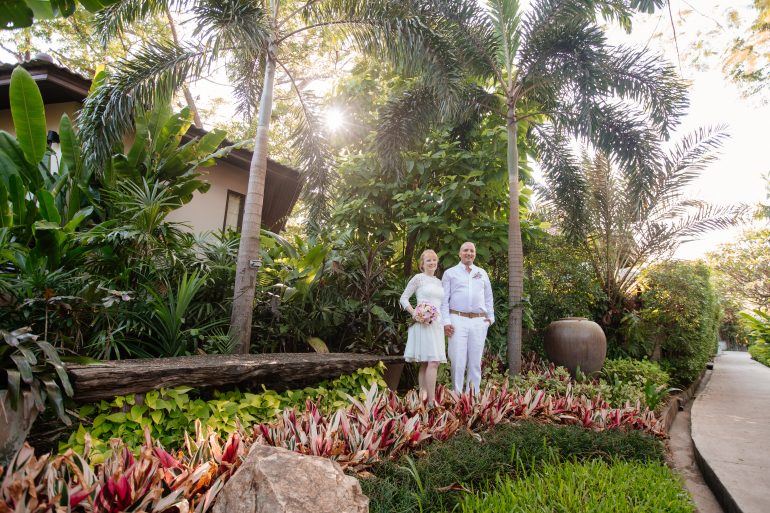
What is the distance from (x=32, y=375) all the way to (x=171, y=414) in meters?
0.93

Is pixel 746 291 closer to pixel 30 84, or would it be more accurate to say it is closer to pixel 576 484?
pixel 576 484

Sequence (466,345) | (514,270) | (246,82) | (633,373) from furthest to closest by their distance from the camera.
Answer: (633,373) < (514,270) < (246,82) < (466,345)

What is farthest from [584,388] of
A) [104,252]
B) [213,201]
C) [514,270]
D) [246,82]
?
[213,201]

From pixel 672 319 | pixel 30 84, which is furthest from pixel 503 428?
pixel 672 319

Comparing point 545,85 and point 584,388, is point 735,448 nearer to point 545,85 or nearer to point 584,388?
point 584,388

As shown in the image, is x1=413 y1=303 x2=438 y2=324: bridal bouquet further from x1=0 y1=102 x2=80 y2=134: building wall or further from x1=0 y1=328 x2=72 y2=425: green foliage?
x1=0 y1=102 x2=80 y2=134: building wall

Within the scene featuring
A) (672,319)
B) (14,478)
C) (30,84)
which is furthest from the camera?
(672,319)

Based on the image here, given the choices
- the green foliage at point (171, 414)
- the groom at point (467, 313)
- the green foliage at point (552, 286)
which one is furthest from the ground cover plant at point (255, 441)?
the green foliage at point (552, 286)

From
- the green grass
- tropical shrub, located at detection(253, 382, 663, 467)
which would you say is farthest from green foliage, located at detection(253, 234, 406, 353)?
the green grass

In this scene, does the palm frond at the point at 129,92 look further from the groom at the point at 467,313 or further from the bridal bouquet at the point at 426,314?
the groom at the point at 467,313

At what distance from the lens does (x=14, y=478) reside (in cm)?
190

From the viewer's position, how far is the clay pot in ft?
25.9

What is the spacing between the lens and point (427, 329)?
5.03 metres

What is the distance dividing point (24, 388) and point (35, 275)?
1.59 meters
